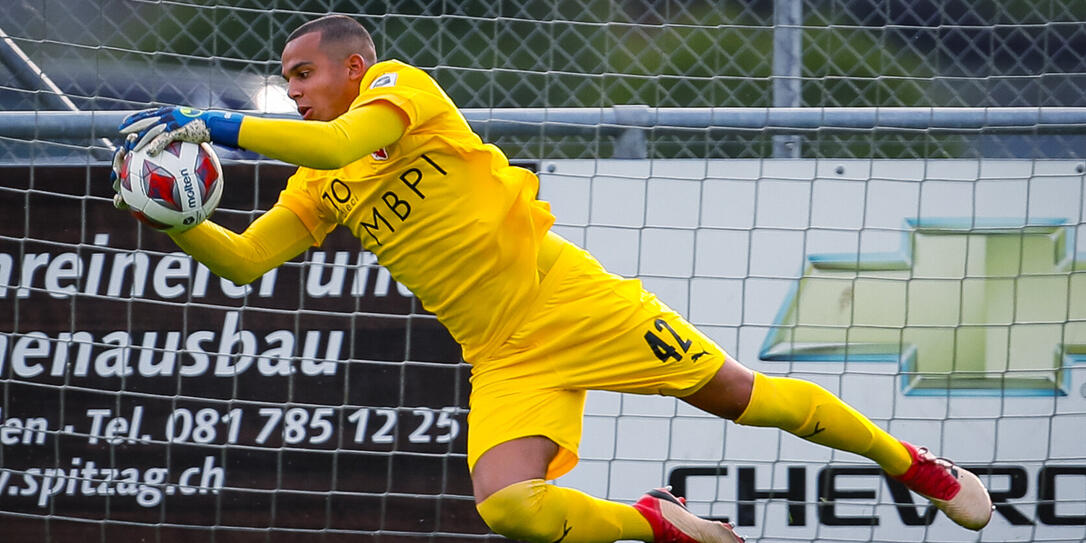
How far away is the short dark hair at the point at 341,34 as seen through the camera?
332 centimetres

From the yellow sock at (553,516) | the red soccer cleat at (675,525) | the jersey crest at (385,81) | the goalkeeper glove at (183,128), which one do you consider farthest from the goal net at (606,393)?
the goalkeeper glove at (183,128)

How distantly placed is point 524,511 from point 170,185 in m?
1.25

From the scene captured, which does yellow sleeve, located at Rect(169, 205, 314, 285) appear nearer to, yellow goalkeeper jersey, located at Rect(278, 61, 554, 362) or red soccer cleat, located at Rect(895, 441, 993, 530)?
yellow goalkeeper jersey, located at Rect(278, 61, 554, 362)

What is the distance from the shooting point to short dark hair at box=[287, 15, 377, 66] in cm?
332

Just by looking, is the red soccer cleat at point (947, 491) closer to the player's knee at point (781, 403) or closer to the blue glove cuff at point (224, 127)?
the player's knee at point (781, 403)

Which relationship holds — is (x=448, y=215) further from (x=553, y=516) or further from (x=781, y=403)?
(x=781, y=403)

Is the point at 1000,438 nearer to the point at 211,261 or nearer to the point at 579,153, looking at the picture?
the point at 579,153

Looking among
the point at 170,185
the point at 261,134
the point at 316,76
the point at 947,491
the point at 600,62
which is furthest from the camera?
the point at 600,62

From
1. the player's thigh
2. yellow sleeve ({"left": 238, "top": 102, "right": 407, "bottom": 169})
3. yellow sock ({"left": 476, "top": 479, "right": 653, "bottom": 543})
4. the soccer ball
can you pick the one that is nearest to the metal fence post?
the player's thigh

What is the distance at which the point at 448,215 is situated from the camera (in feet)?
10.9

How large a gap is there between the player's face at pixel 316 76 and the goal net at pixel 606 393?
129 centimetres

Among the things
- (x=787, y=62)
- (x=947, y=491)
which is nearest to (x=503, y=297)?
(x=947, y=491)

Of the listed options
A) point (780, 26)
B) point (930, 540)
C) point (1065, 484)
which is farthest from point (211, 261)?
point (1065, 484)

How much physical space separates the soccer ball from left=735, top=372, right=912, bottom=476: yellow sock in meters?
1.64
